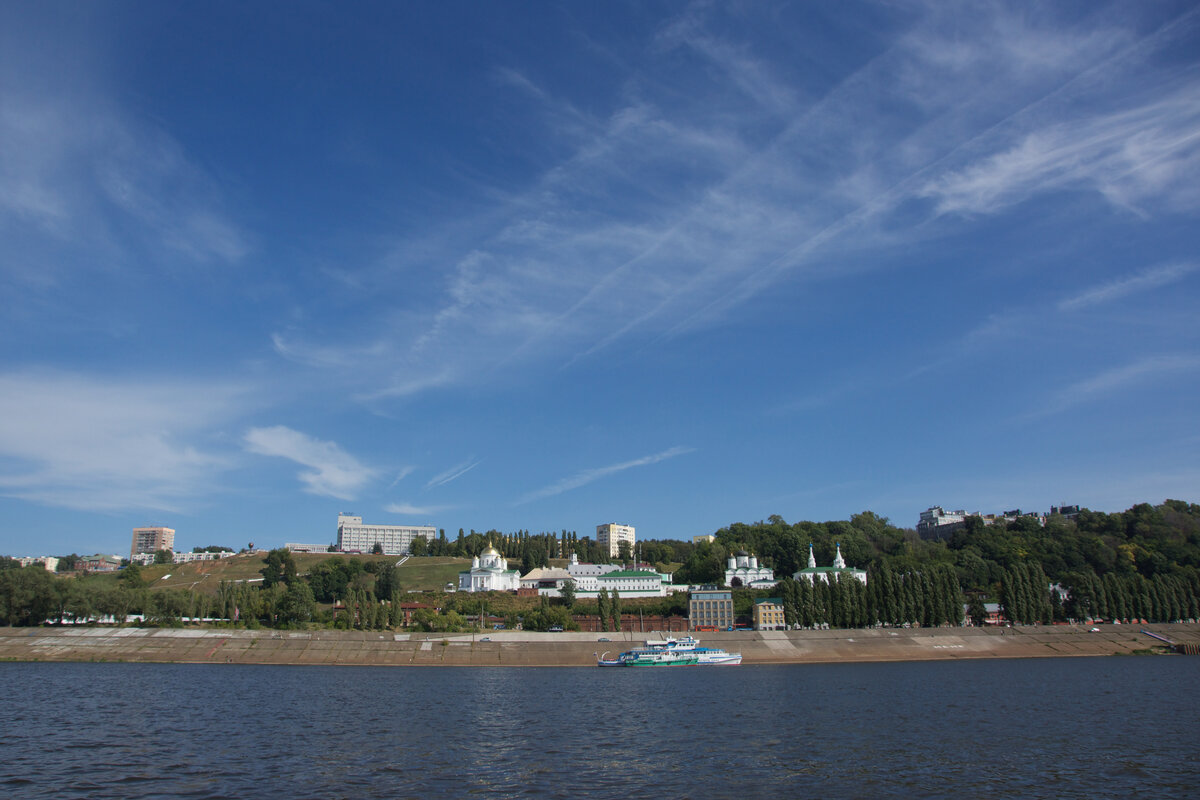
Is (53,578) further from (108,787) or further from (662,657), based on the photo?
(108,787)

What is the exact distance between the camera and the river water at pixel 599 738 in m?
28.6

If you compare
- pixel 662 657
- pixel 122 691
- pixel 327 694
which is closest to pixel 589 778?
pixel 327 694

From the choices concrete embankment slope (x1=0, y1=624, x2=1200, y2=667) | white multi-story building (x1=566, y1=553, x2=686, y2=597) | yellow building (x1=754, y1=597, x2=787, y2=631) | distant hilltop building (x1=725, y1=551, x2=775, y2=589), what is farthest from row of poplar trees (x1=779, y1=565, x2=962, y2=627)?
distant hilltop building (x1=725, y1=551, x2=775, y2=589)

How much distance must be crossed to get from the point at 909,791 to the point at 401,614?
4269 inches

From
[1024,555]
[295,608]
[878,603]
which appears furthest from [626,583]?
[1024,555]

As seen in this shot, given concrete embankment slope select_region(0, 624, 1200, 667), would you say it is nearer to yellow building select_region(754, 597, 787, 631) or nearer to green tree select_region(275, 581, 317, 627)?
green tree select_region(275, 581, 317, 627)

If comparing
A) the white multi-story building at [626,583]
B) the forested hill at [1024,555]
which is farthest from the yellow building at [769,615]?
the forested hill at [1024,555]

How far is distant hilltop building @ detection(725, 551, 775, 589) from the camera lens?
569 ft

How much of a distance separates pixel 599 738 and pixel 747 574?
143764mm

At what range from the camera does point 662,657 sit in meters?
98.2

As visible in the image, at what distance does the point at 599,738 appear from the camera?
130 ft

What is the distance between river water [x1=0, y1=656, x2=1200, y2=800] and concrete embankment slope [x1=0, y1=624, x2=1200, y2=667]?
27.4 m

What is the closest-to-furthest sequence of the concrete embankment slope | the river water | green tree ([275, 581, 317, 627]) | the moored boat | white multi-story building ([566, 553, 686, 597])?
the river water → the concrete embankment slope → the moored boat → green tree ([275, 581, 317, 627]) → white multi-story building ([566, 553, 686, 597])

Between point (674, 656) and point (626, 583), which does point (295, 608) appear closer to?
point (674, 656)
